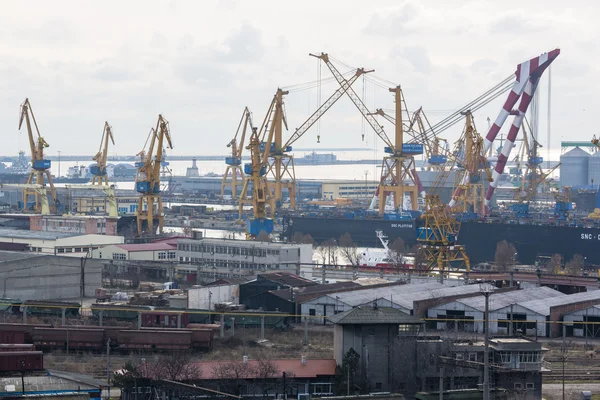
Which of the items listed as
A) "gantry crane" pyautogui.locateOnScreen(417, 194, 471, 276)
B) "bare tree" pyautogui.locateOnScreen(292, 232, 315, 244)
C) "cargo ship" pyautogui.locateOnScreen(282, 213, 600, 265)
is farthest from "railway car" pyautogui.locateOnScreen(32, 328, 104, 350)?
"bare tree" pyautogui.locateOnScreen(292, 232, 315, 244)

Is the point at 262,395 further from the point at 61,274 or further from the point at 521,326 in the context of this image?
the point at 61,274

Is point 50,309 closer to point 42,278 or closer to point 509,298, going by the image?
point 42,278

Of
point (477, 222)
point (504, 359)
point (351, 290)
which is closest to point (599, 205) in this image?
point (477, 222)

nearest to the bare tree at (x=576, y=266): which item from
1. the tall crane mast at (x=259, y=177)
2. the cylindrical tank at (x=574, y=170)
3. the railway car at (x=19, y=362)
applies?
the tall crane mast at (x=259, y=177)

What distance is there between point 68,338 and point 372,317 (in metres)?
6.47

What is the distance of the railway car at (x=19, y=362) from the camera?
16594 mm

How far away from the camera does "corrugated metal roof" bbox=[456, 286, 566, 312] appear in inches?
925

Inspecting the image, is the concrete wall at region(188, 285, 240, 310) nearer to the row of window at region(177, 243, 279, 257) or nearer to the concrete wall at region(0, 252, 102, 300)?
the concrete wall at region(0, 252, 102, 300)

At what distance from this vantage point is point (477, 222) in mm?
50344

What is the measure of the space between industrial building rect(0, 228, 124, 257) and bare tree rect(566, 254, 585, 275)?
1633 cm

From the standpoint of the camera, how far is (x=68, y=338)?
798 inches

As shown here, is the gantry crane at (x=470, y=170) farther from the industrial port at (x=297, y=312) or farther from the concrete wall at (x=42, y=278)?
the concrete wall at (x=42, y=278)

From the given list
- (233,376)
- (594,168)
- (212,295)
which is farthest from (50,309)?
(594,168)

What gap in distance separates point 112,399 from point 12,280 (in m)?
12.5
